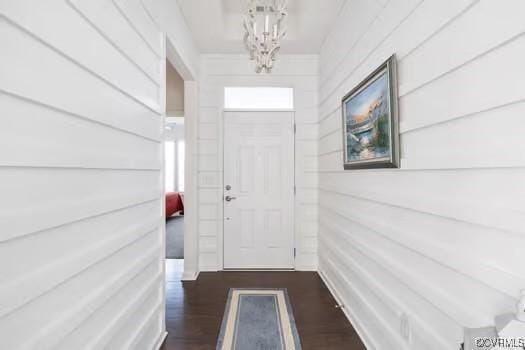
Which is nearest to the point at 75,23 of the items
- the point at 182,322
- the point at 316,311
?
the point at 182,322

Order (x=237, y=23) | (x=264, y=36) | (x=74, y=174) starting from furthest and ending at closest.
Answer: (x=237, y=23) < (x=264, y=36) < (x=74, y=174)

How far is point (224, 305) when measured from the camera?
259 centimetres

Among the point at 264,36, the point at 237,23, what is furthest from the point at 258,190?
the point at 264,36

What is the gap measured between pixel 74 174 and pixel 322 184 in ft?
8.82

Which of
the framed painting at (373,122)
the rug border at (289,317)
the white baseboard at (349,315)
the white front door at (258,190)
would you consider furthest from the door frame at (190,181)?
the framed painting at (373,122)

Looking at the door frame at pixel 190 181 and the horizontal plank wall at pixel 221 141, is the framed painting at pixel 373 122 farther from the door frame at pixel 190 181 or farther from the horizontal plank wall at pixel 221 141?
the door frame at pixel 190 181

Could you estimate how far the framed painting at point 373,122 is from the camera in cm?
159

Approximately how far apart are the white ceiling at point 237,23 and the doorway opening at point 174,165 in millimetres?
520

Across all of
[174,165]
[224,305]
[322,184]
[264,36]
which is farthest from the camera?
[174,165]

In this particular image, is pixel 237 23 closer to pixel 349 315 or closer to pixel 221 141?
pixel 221 141

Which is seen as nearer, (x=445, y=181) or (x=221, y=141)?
(x=445, y=181)

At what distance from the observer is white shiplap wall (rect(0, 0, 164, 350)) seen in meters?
0.81

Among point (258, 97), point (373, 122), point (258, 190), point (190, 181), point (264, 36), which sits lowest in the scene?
point (258, 190)

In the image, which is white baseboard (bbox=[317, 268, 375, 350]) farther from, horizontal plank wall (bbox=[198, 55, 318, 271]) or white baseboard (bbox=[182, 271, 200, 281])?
white baseboard (bbox=[182, 271, 200, 281])
